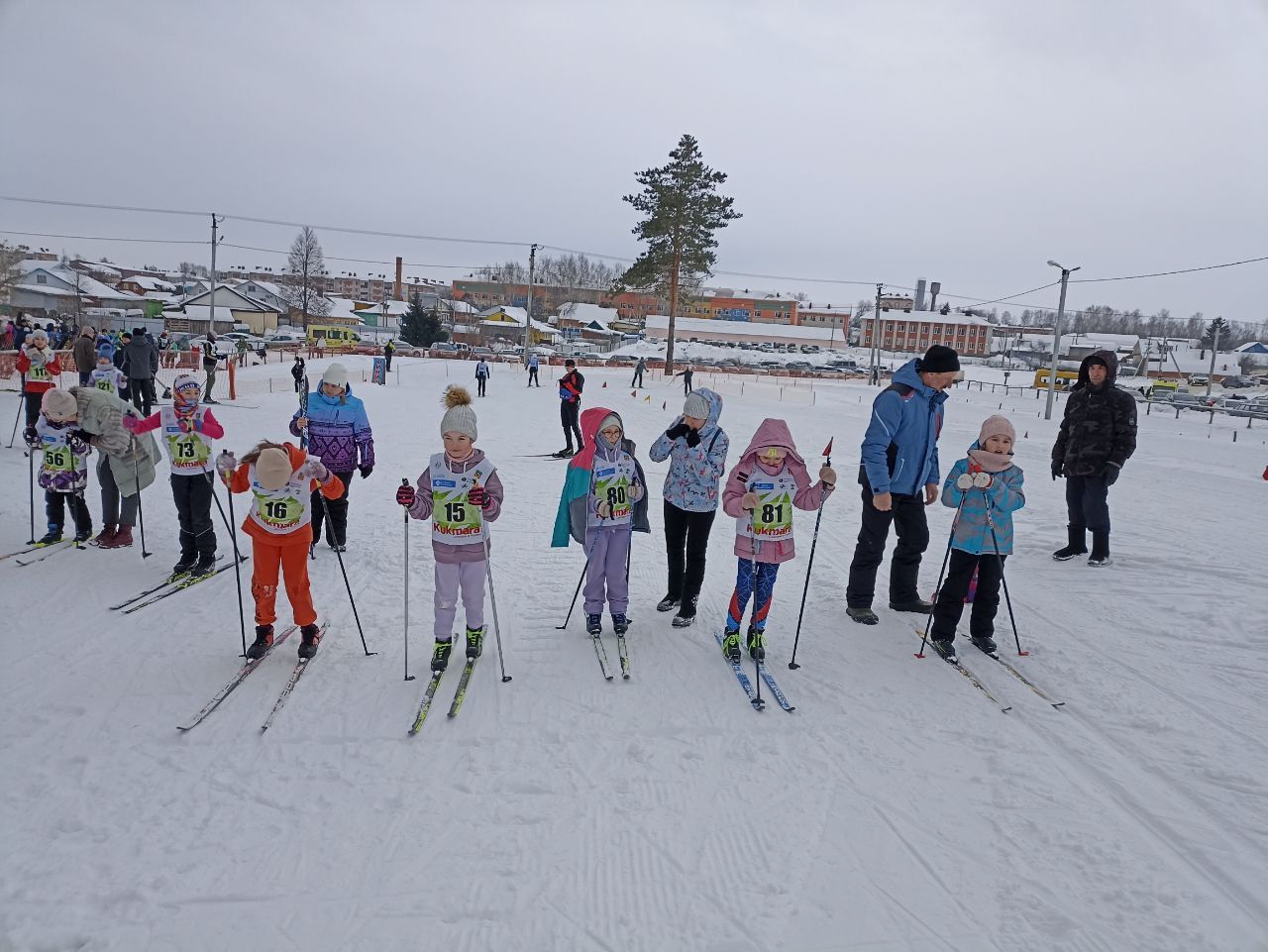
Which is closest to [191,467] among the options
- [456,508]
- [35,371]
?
[456,508]

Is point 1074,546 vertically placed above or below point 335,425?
below

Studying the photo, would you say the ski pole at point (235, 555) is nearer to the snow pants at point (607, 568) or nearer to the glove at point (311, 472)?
the glove at point (311, 472)

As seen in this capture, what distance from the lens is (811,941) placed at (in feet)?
8.65

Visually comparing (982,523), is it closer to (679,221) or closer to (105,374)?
(105,374)

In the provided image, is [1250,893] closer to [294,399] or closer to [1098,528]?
[1098,528]

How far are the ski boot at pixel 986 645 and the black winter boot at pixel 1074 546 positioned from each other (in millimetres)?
2598

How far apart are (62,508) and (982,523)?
787cm

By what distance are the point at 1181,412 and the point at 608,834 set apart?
38710 millimetres

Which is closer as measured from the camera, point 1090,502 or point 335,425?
point 335,425

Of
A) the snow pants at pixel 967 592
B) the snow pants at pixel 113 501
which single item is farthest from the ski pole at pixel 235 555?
the snow pants at pixel 967 592

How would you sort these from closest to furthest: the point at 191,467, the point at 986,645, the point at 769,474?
the point at 769,474, the point at 986,645, the point at 191,467

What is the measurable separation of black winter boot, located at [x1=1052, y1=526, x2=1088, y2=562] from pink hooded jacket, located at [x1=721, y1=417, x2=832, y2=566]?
12.8ft

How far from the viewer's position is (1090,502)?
687 cm

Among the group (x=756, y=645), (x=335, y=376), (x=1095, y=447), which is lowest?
(x=756, y=645)
